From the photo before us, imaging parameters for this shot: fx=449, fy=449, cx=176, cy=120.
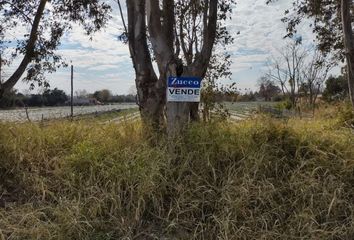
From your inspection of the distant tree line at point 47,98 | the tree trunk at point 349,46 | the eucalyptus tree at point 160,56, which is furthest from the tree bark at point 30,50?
the tree trunk at point 349,46

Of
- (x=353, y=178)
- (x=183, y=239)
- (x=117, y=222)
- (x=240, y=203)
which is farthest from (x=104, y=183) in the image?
(x=353, y=178)

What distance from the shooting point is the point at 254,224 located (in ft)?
16.4

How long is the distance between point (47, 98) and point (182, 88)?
630 inches

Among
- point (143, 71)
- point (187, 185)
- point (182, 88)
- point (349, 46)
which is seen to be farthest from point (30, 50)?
point (187, 185)

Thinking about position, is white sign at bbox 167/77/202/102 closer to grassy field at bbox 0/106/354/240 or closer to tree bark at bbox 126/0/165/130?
grassy field at bbox 0/106/354/240

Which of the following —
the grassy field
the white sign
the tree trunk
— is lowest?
the grassy field

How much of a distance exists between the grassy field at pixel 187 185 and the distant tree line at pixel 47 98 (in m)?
5.00

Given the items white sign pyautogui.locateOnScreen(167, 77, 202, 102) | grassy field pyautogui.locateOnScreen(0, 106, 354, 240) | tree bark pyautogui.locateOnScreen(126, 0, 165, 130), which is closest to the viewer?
grassy field pyautogui.locateOnScreen(0, 106, 354, 240)

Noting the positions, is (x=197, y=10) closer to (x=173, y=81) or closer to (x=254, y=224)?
(x=173, y=81)

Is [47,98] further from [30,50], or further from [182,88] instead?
[182,88]

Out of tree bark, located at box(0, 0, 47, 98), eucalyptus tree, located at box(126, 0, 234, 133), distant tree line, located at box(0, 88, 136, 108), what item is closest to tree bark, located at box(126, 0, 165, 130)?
eucalyptus tree, located at box(126, 0, 234, 133)

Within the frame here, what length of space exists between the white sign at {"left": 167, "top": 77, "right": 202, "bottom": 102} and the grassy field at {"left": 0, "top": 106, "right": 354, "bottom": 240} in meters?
0.54

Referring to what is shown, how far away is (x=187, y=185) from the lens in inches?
223

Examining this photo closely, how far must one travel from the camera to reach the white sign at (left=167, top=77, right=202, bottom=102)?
6.83 meters
